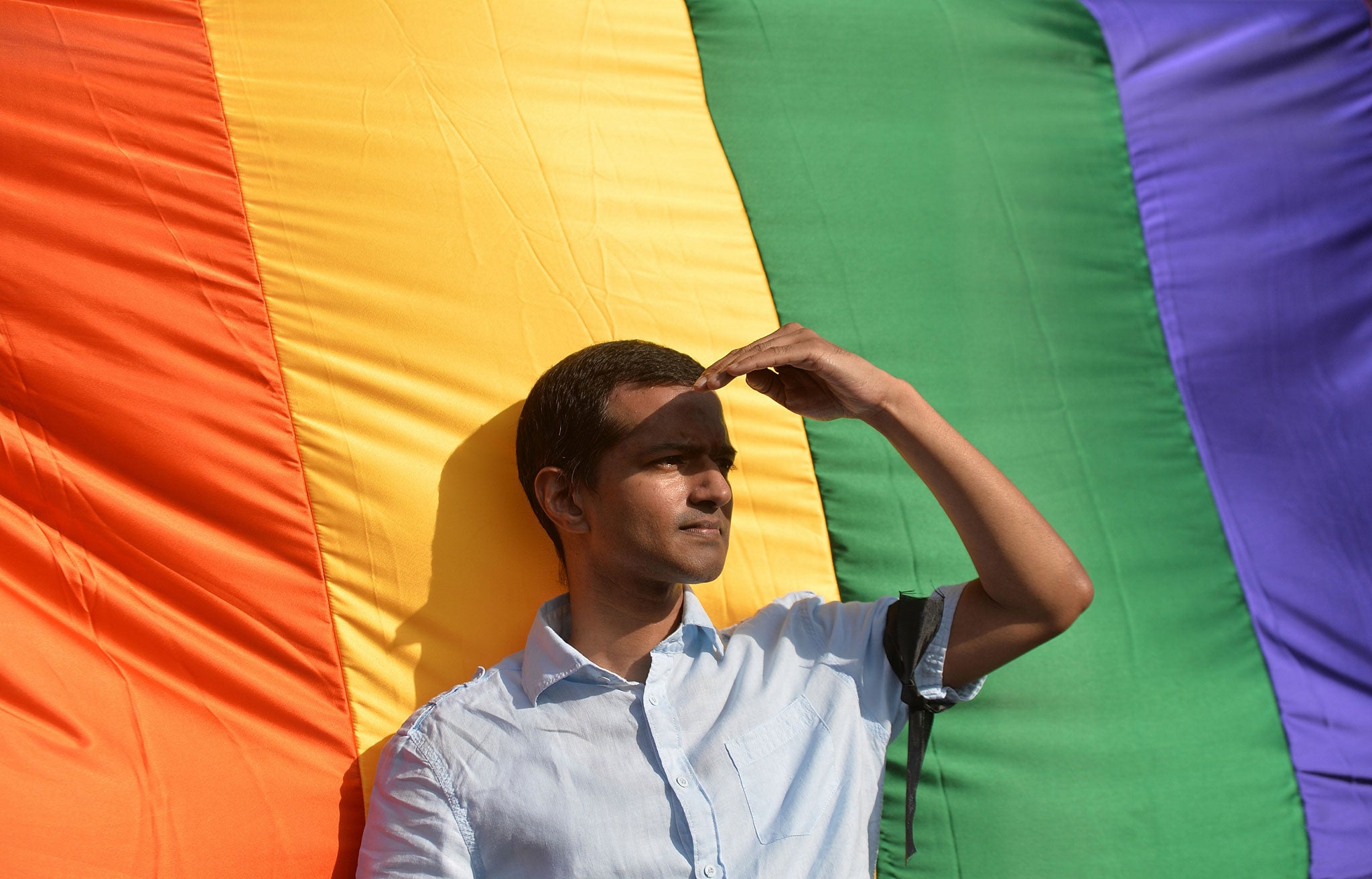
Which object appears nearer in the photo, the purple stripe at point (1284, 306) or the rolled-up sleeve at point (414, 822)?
the rolled-up sleeve at point (414, 822)

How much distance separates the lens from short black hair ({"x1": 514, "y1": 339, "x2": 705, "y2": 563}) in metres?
1.59

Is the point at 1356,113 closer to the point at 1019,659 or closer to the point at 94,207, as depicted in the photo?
the point at 1019,659

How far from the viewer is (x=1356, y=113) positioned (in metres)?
2.32

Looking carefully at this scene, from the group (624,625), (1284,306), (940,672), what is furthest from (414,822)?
(1284,306)

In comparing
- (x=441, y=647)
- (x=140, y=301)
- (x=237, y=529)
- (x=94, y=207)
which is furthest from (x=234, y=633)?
(x=94, y=207)

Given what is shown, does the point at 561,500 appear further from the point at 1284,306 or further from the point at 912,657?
the point at 1284,306

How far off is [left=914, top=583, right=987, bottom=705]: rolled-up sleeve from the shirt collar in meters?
0.30

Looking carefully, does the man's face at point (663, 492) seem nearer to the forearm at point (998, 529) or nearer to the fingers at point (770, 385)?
the fingers at point (770, 385)

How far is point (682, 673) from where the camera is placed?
1.54 meters

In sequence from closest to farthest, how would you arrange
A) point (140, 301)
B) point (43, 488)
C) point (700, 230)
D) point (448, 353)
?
point (43, 488), point (140, 301), point (448, 353), point (700, 230)

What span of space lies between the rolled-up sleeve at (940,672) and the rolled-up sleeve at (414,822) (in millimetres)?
653

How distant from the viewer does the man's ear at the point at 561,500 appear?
162cm

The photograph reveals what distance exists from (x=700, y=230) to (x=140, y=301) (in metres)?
0.96

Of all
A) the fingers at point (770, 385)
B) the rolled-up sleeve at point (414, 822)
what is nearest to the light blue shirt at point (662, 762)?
the rolled-up sleeve at point (414, 822)
